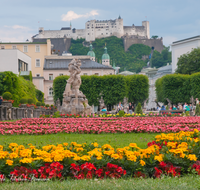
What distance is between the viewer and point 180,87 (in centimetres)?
5575

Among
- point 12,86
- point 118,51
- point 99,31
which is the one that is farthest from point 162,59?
point 12,86

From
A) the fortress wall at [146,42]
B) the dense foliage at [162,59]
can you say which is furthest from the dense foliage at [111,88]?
the fortress wall at [146,42]

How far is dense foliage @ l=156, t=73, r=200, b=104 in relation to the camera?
5312 cm

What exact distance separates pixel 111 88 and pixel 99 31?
124 meters

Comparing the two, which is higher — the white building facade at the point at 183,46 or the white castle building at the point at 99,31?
the white castle building at the point at 99,31

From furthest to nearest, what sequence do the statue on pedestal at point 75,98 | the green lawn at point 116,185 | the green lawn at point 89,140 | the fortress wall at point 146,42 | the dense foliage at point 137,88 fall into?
1. the fortress wall at point 146,42
2. the dense foliage at point 137,88
3. the statue on pedestal at point 75,98
4. the green lawn at point 89,140
5. the green lawn at point 116,185

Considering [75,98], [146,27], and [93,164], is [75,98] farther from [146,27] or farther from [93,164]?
[146,27]

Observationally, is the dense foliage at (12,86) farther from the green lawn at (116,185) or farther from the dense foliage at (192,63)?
the dense foliage at (192,63)

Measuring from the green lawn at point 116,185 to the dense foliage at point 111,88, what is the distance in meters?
49.6

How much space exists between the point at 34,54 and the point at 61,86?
82.1 ft

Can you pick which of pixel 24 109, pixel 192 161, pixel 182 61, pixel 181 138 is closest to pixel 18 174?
pixel 192 161

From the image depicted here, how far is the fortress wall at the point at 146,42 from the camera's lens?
552 ft

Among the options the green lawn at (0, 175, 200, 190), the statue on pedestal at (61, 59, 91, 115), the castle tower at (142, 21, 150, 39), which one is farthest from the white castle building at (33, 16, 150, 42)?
the green lawn at (0, 175, 200, 190)

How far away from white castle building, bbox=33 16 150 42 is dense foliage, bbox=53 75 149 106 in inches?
4634
